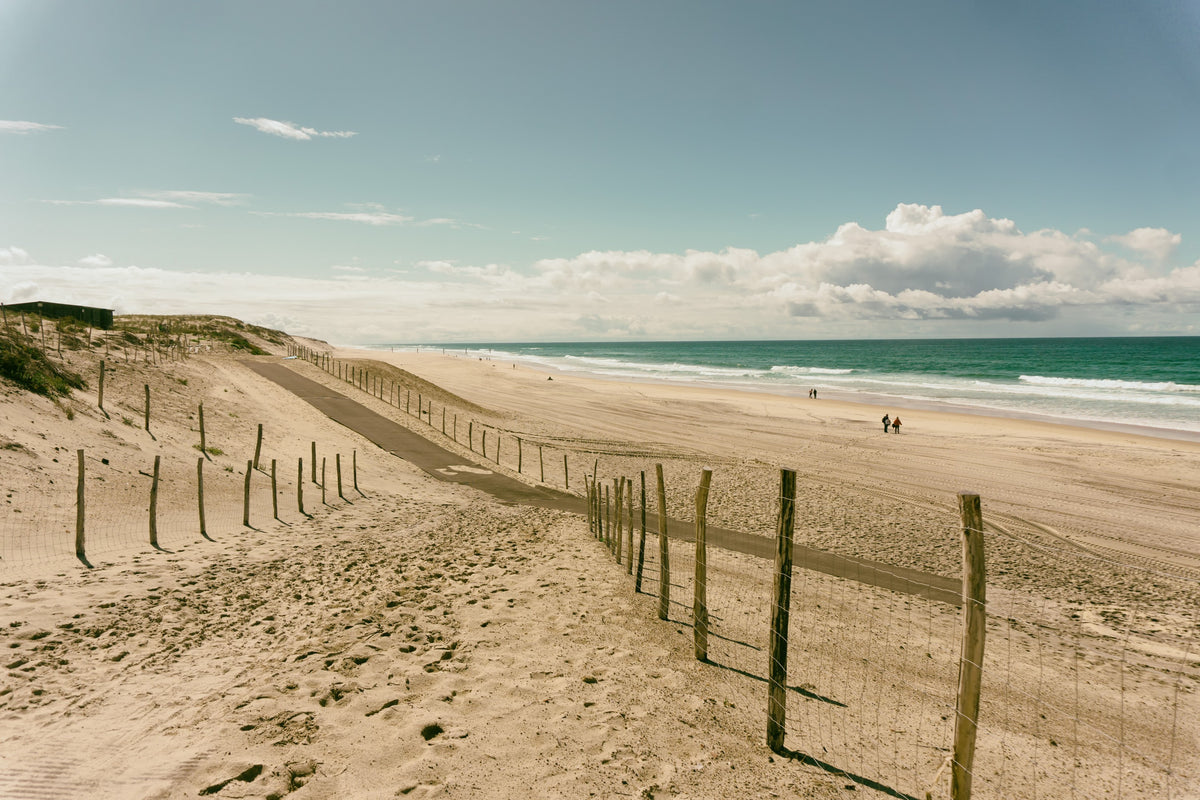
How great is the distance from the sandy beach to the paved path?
0.85 meters

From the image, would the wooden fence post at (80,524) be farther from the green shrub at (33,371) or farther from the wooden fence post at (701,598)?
the green shrub at (33,371)

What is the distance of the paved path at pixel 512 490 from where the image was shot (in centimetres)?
1292

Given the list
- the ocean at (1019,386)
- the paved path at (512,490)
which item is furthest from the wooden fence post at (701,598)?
the ocean at (1019,386)

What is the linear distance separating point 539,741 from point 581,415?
121ft

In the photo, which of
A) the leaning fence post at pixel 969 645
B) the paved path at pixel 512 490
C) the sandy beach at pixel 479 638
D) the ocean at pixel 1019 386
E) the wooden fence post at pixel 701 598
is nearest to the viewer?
the leaning fence post at pixel 969 645

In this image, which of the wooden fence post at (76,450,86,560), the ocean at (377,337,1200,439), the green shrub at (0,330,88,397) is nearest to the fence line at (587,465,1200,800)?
the wooden fence post at (76,450,86,560)

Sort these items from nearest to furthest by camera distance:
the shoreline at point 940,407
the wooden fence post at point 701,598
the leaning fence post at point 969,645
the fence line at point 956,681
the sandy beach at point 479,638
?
1. the leaning fence post at point 969,645
2. the sandy beach at point 479,638
3. the fence line at point 956,681
4. the wooden fence post at point 701,598
5. the shoreline at point 940,407

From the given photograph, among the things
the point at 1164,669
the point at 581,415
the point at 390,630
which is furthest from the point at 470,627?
the point at 581,415

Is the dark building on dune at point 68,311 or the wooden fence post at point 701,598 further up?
the dark building on dune at point 68,311

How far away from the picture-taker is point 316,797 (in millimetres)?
5023

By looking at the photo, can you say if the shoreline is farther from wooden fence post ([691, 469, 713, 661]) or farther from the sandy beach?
wooden fence post ([691, 469, 713, 661])

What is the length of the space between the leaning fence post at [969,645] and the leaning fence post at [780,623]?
5.11ft

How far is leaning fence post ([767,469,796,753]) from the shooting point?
18.8 ft

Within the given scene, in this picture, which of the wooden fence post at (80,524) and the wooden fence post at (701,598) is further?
the wooden fence post at (80,524)
